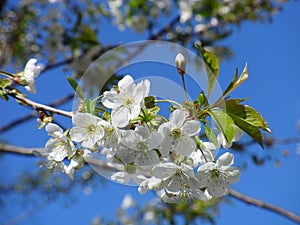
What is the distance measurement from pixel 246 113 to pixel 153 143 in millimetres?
204

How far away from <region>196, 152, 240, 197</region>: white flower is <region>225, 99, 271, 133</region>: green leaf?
0.28ft

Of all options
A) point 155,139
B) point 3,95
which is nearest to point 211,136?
point 155,139

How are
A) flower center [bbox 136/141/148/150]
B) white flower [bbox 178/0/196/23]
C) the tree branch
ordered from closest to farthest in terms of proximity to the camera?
flower center [bbox 136/141/148/150], the tree branch, white flower [bbox 178/0/196/23]

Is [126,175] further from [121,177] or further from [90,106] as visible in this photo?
[90,106]

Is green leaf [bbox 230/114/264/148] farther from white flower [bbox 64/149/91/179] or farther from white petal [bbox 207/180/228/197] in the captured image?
white flower [bbox 64/149/91/179]

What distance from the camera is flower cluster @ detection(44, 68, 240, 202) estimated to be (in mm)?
790

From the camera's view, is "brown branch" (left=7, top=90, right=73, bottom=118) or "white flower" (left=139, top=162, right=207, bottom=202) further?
"brown branch" (left=7, top=90, right=73, bottom=118)

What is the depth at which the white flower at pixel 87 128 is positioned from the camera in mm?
822

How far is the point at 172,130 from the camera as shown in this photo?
0.80m

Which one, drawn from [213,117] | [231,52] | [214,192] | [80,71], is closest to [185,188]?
[214,192]

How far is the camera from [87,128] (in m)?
0.84

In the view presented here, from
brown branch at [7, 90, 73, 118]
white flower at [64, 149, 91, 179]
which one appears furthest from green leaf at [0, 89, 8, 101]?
white flower at [64, 149, 91, 179]

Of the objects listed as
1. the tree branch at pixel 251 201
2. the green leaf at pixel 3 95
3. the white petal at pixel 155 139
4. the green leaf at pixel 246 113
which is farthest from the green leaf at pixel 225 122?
the tree branch at pixel 251 201

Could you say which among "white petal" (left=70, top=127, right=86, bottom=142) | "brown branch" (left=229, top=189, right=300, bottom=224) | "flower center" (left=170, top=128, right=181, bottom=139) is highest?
"brown branch" (left=229, top=189, right=300, bottom=224)
